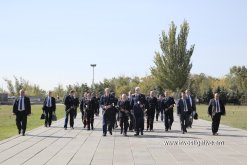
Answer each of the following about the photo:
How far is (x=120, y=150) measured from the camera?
50.6 feet

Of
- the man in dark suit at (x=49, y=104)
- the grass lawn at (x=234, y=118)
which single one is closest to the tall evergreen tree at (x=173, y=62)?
the grass lawn at (x=234, y=118)

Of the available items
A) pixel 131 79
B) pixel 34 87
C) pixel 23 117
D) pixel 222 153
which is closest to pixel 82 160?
pixel 222 153

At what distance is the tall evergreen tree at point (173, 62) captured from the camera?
252 ft

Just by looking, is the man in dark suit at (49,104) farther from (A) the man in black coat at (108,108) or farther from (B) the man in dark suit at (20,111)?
(A) the man in black coat at (108,108)

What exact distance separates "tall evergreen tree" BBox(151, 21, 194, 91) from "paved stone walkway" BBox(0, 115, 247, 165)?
186 feet

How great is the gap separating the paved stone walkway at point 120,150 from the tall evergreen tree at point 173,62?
186 feet

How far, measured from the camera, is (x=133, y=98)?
22125 mm

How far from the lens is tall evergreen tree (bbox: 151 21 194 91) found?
76.9m

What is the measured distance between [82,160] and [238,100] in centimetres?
8765

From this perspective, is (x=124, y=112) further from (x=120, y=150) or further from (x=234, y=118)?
(x=234, y=118)

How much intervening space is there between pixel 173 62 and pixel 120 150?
62.3 m

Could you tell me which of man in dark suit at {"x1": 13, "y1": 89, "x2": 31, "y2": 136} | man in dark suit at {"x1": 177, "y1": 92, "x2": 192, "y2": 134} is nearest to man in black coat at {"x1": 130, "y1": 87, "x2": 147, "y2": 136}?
man in dark suit at {"x1": 177, "y1": 92, "x2": 192, "y2": 134}

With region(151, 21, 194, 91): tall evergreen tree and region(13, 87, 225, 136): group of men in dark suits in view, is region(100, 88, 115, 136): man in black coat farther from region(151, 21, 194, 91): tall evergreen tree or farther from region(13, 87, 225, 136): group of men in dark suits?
region(151, 21, 194, 91): tall evergreen tree

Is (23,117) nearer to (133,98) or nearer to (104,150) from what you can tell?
(133,98)
